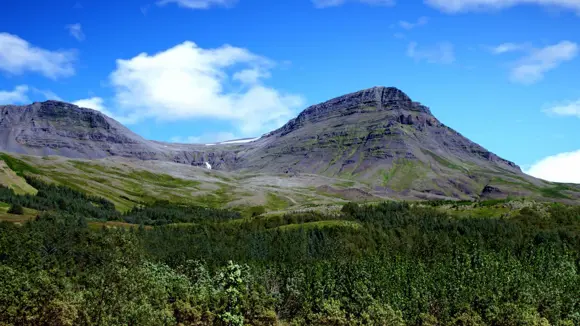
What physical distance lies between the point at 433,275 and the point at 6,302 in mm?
126158

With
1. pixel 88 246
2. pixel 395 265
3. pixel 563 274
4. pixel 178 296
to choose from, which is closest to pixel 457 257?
pixel 395 265

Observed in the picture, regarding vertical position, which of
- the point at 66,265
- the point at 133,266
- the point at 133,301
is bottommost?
the point at 66,265

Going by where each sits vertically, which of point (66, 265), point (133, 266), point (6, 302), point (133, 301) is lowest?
point (66, 265)

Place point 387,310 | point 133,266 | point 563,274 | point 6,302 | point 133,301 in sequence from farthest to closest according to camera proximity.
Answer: point 563,274
point 387,310
point 6,302
point 133,301
point 133,266

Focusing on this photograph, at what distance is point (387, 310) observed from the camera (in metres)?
119

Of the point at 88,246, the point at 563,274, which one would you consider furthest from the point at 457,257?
the point at 88,246

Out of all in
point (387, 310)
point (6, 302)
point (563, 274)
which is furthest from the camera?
point (563, 274)

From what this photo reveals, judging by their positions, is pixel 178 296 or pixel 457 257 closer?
pixel 178 296

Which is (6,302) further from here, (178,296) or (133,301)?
(178,296)

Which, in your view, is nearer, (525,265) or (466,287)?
(466,287)

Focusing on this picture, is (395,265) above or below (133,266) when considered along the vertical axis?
below

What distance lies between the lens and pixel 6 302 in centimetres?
7956

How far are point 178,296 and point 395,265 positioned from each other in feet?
286

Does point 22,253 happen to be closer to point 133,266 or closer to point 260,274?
point 260,274
